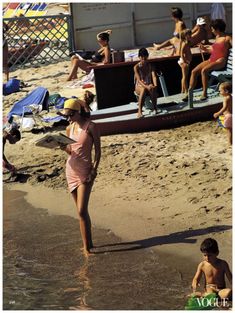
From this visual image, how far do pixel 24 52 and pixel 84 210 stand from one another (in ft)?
32.8

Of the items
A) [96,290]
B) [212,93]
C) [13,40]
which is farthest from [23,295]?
[13,40]

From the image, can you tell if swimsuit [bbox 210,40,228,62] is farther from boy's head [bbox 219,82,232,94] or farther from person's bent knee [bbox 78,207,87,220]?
person's bent knee [bbox 78,207,87,220]

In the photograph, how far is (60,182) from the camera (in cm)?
1123

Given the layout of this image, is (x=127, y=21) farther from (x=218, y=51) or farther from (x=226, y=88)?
(x=226, y=88)

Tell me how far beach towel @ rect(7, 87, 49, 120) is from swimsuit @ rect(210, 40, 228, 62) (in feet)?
9.81

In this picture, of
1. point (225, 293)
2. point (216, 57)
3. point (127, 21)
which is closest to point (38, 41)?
point (127, 21)

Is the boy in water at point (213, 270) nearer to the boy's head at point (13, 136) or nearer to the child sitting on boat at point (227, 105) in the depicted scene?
the child sitting on boat at point (227, 105)

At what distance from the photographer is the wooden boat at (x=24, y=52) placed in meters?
17.8

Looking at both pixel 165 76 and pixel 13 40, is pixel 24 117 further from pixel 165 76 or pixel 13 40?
pixel 13 40

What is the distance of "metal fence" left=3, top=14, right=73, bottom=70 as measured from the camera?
58.4ft

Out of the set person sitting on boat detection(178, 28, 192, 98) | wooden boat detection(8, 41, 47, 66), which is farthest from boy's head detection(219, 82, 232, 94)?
wooden boat detection(8, 41, 47, 66)

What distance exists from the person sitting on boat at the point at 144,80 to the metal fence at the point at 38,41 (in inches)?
230

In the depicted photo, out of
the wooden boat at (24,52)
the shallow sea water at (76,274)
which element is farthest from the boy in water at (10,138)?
the wooden boat at (24,52)

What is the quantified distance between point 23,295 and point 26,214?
2669 mm
